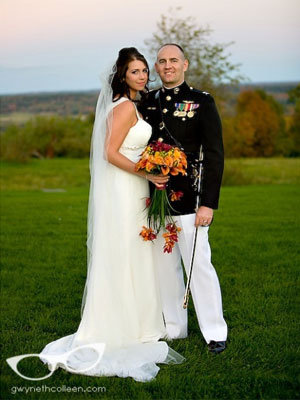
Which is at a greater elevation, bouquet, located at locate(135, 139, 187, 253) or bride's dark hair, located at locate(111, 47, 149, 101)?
bride's dark hair, located at locate(111, 47, 149, 101)

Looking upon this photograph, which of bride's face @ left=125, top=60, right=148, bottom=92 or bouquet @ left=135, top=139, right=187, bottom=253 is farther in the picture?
bride's face @ left=125, top=60, right=148, bottom=92

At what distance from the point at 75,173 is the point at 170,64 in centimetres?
2130

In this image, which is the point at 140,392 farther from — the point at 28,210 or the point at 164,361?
the point at 28,210

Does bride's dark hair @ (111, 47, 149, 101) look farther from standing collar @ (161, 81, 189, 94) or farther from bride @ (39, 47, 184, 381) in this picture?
standing collar @ (161, 81, 189, 94)

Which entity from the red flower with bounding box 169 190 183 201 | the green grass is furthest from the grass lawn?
the green grass

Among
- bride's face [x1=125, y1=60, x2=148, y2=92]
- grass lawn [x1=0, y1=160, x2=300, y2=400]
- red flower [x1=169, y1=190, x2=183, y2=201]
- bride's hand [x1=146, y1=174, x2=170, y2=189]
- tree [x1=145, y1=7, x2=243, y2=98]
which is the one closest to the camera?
grass lawn [x1=0, y1=160, x2=300, y2=400]

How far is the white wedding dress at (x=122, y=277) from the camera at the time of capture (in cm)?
490

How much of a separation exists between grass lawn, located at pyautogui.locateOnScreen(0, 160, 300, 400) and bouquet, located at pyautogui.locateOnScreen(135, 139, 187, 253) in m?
1.08

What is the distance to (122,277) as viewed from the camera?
5.01 meters

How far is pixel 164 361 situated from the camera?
4.74 meters

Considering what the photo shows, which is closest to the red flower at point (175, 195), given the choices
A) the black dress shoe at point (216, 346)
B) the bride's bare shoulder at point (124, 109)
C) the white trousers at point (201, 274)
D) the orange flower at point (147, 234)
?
the white trousers at point (201, 274)

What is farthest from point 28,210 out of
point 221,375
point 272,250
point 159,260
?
point 221,375

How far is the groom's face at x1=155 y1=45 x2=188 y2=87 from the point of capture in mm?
4883

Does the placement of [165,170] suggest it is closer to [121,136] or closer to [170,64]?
[121,136]
